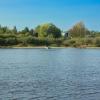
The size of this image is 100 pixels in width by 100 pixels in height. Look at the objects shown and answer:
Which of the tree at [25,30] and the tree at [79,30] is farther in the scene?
the tree at [25,30]

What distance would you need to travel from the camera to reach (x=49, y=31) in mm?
180625

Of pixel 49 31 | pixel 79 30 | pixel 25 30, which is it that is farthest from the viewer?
pixel 25 30

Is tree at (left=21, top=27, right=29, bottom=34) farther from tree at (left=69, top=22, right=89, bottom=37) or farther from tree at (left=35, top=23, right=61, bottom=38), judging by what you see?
tree at (left=69, top=22, right=89, bottom=37)

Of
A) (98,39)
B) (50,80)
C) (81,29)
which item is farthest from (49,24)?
(50,80)

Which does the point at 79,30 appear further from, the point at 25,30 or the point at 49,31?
the point at 25,30

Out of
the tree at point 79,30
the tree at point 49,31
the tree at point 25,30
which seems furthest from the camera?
the tree at point 25,30

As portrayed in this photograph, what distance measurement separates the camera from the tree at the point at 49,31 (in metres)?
181

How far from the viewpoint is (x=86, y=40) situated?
6506 inches

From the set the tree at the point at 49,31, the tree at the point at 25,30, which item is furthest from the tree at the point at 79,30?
the tree at the point at 25,30

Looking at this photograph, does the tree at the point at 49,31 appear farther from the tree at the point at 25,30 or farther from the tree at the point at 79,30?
the tree at the point at 79,30

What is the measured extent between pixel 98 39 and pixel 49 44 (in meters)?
21.6

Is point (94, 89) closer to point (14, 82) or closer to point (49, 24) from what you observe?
point (14, 82)

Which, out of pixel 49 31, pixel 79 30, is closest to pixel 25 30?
pixel 49 31

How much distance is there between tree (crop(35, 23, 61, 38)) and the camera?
593ft
